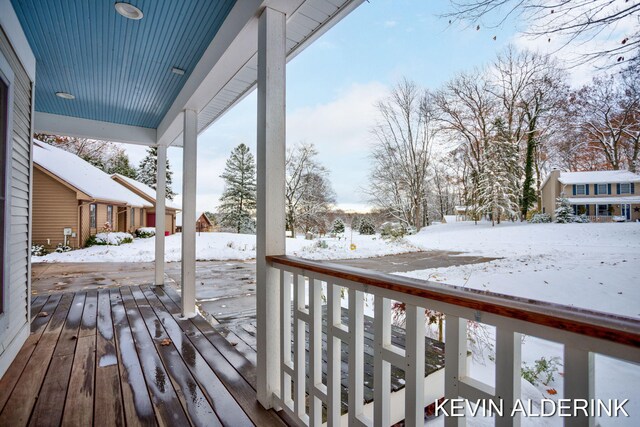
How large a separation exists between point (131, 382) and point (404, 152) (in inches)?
97.9

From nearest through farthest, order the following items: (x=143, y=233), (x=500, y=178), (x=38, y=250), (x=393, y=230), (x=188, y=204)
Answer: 1. (x=500, y=178)
2. (x=393, y=230)
3. (x=188, y=204)
4. (x=38, y=250)
5. (x=143, y=233)

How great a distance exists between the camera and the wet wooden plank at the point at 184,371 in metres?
1.75

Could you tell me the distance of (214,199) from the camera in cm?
2136

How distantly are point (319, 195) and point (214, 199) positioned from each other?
750 inches

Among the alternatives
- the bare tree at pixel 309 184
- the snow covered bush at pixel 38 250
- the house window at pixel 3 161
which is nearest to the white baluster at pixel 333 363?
the bare tree at pixel 309 184

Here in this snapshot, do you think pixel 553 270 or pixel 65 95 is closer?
pixel 553 270

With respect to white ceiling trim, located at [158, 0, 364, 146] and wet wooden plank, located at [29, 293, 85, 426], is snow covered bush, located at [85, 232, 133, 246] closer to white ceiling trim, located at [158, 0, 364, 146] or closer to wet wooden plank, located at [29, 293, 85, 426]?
wet wooden plank, located at [29, 293, 85, 426]

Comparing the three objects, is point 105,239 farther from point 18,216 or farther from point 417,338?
point 417,338

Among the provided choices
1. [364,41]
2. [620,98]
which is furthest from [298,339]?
[364,41]

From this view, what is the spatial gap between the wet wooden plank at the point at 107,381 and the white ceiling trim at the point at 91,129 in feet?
9.53

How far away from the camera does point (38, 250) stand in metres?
9.73

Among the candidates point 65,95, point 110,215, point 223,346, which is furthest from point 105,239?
point 223,346

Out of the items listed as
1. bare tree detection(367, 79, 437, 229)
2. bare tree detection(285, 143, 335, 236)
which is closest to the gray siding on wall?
bare tree detection(285, 143, 335, 236)

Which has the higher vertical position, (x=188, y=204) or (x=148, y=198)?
(x=148, y=198)
